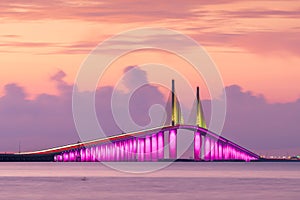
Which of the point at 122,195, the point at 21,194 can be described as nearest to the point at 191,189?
the point at 122,195

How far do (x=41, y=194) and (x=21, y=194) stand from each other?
1582 mm

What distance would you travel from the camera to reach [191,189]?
280 feet

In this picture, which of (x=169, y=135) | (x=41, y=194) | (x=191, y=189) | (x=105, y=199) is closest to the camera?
(x=105, y=199)

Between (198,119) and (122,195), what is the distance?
12128 centimetres

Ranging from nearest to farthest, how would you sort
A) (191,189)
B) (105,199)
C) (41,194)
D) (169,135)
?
(105,199)
(41,194)
(191,189)
(169,135)

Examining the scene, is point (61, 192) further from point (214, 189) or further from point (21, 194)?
point (214, 189)

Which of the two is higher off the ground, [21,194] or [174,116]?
[174,116]

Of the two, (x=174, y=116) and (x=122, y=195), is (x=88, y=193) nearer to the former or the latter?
(x=122, y=195)

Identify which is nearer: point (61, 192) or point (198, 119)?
point (61, 192)

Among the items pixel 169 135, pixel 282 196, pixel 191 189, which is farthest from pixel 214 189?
pixel 169 135

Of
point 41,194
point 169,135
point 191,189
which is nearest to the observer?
point 41,194

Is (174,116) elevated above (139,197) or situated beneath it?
elevated above

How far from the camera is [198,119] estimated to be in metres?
198

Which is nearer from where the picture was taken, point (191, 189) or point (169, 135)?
point (191, 189)
